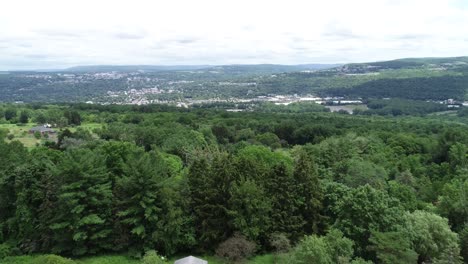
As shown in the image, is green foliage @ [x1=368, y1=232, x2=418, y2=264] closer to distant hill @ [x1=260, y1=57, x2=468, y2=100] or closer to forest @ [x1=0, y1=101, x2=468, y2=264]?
forest @ [x1=0, y1=101, x2=468, y2=264]

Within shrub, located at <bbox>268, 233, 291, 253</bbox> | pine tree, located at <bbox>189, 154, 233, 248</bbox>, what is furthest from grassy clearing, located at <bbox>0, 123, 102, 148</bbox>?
shrub, located at <bbox>268, 233, 291, 253</bbox>

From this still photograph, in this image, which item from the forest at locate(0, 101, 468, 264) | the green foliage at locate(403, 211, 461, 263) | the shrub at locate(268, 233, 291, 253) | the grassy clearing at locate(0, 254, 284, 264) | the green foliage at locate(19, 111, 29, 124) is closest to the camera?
the green foliage at locate(403, 211, 461, 263)

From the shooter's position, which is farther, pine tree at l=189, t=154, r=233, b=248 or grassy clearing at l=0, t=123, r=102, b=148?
grassy clearing at l=0, t=123, r=102, b=148

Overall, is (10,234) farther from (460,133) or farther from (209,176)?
(460,133)

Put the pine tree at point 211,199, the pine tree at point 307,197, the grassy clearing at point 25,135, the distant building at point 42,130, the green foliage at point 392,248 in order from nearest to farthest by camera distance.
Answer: the green foliage at point 392,248, the pine tree at point 211,199, the pine tree at point 307,197, the grassy clearing at point 25,135, the distant building at point 42,130

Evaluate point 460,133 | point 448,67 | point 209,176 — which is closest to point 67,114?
point 209,176

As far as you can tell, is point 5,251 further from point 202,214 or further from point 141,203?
point 202,214

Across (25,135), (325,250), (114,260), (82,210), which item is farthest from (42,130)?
(325,250)

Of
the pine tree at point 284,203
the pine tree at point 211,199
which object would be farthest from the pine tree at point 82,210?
A: the pine tree at point 284,203

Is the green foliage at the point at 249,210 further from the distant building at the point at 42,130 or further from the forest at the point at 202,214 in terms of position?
the distant building at the point at 42,130
